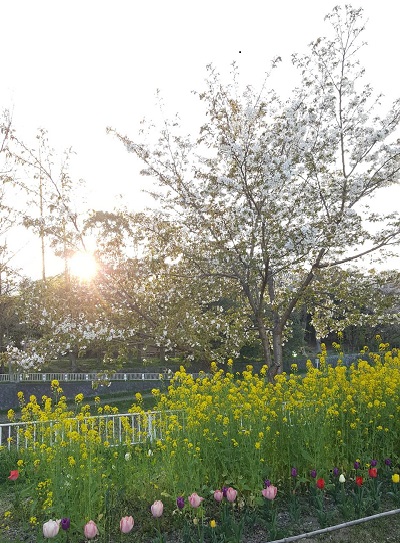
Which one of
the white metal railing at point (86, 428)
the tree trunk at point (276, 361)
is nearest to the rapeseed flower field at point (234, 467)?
the white metal railing at point (86, 428)

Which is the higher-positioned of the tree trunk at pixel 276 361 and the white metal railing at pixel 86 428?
the tree trunk at pixel 276 361

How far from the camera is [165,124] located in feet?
33.0

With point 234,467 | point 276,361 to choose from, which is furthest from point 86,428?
point 276,361

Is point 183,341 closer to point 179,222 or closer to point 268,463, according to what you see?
point 179,222

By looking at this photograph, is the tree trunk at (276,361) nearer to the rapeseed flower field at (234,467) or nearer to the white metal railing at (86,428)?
the white metal railing at (86,428)

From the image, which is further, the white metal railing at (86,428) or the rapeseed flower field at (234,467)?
the white metal railing at (86,428)

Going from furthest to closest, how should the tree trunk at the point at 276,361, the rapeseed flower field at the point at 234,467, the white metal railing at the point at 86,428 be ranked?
1. the tree trunk at the point at 276,361
2. the white metal railing at the point at 86,428
3. the rapeseed flower field at the point at 234,467

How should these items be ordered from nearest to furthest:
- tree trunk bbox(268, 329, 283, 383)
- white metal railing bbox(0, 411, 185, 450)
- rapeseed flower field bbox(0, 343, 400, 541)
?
1. rapeseed flower field bbox(0, 343, 400, 541)
2. white metal railing bbox(0, 411, 185, 450)
3. tree trunk bbox(268, 329, 283, 383)

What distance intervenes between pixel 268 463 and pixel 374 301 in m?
5.99

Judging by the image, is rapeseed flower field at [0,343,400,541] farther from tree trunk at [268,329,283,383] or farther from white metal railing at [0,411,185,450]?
tree trunk at [268,329,283,383]

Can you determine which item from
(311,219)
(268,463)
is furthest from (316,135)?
(268,463)

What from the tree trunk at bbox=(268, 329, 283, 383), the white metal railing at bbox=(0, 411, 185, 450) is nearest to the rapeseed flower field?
the white metal railing at bbox=(0, 411, 185, 450)

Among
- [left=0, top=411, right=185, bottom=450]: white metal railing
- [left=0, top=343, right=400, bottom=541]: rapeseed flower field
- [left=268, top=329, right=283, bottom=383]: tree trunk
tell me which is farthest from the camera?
[left=268, top=329, right=283, bottom=383]: tree trunk

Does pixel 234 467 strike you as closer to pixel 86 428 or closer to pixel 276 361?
pixel 86 428
